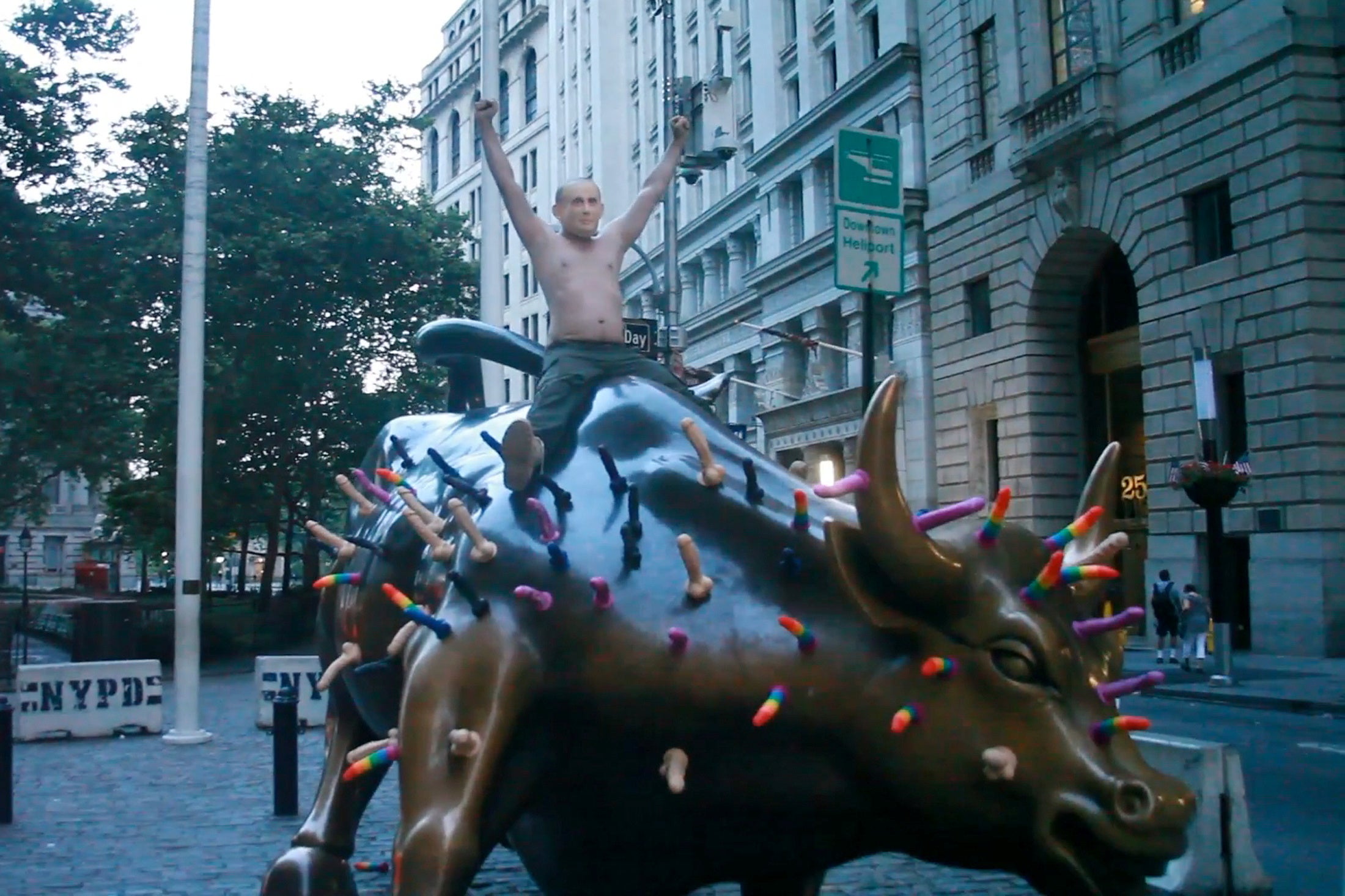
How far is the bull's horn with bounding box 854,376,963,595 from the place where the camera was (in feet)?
10.6

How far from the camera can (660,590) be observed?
374cm

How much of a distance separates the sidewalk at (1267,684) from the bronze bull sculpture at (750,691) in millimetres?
13742

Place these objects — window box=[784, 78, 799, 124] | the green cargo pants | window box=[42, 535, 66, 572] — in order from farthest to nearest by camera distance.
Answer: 1. window box=[42, 535, 66, 572]
2. window box=[784, 78, 799, 124]
3. the green cargo pants

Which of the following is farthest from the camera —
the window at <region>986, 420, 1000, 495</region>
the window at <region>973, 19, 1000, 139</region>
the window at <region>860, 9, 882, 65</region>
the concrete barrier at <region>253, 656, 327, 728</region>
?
the window at <region>860, 9, 882, 65</region>

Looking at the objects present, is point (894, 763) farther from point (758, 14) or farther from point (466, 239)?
point (758, 14)

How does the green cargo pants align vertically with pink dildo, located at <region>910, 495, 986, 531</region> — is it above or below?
above

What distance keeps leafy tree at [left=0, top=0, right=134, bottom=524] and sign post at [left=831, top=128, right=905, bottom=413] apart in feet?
62.0

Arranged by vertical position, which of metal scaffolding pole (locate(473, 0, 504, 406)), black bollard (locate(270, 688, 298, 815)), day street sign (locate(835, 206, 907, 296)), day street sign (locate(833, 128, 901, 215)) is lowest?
black bollard (locate(270, 688, 298, 815))

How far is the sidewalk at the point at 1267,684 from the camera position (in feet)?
56.0

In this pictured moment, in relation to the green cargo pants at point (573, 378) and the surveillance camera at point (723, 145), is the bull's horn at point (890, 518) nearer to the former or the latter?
the green cargo pants at point (573, 378)

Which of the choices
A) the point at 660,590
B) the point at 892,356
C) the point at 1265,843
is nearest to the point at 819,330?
the point at 892,356

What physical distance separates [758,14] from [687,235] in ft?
31.7

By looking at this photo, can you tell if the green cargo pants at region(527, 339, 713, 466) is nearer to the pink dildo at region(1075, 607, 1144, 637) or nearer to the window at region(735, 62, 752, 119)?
the pink dildo at region(1075, 607, 1144, 637)

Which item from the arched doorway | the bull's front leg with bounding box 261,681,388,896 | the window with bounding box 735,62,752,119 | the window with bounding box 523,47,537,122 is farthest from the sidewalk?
the window with bounding box 523,47,537,122
